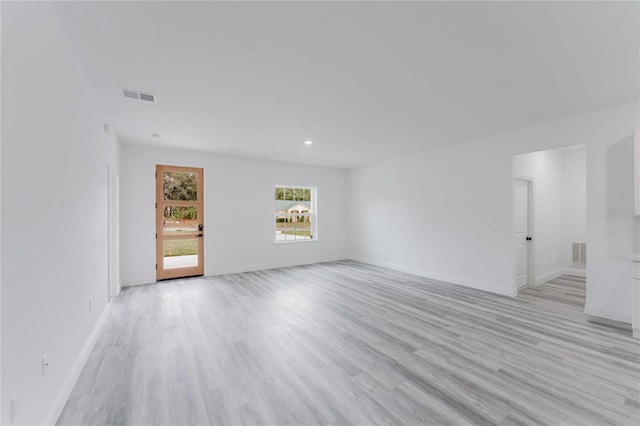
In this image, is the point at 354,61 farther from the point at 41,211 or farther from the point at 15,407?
the point at 15,407

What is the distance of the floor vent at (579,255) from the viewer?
5.82 metres

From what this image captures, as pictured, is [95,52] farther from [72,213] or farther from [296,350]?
[296,350]

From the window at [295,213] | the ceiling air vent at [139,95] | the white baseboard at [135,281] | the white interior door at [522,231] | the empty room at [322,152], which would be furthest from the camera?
the window at [295,213]

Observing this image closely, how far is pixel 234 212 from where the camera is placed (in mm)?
6375

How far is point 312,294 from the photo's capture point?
4.64 m

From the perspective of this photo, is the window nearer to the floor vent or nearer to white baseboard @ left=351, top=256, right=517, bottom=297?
white baseboard @ left=351, top=256, right=517, bottom=297

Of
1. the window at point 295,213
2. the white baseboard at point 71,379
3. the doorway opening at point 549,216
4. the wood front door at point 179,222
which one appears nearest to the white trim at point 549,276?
the doorway opening at point 549,216

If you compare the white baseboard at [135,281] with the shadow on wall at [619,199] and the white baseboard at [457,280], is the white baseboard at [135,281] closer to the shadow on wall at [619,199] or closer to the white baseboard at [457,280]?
the white baseboard at [457,280]

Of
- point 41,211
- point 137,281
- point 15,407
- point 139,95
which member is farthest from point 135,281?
point 15,407

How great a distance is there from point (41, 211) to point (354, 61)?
2.59m

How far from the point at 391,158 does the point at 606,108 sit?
3715mm

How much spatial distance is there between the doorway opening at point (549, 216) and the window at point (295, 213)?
482 cm

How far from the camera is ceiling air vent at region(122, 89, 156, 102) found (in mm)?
3018

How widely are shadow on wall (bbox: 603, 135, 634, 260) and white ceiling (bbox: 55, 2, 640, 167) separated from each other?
0.65m
